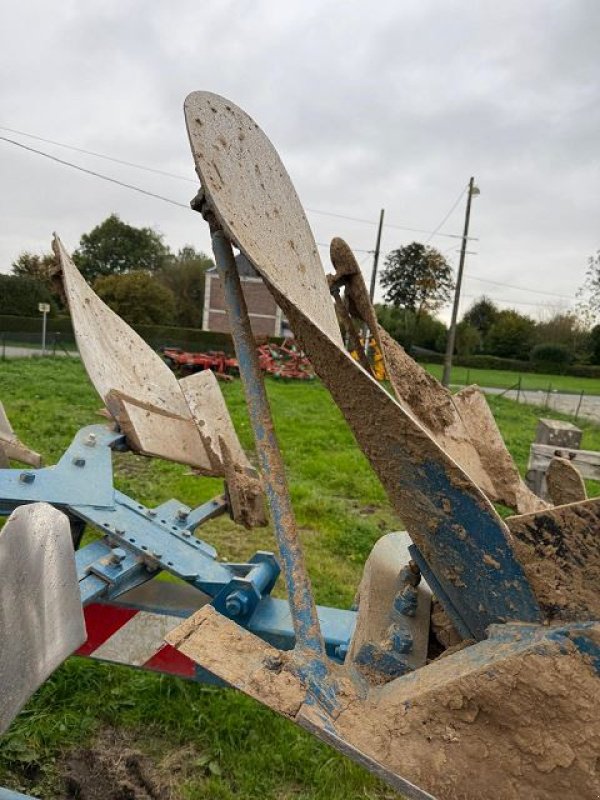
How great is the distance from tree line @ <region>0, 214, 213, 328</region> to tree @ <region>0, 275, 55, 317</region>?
3.76 ft

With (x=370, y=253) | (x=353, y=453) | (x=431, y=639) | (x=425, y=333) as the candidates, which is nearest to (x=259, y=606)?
(x=431, y=639)

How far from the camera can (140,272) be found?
134 ft

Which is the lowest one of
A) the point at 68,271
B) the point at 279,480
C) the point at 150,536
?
the point at 150,536

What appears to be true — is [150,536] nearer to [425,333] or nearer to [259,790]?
[259,790]

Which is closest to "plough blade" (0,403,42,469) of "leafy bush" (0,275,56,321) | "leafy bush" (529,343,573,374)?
"leafy bush" (0,275,56,321)

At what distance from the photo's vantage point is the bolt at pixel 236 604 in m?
2.08

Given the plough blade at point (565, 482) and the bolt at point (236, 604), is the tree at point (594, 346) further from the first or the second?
the bolt at point (236, 604)

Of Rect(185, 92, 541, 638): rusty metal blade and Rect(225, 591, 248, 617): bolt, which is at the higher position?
Rect(185, 92, 541, 638): rusty metal blade

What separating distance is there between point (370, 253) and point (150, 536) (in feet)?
66.5

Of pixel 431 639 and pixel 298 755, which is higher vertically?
pixel 431 639

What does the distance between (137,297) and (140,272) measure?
4.66 metres

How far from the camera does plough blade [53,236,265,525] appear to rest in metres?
2.28

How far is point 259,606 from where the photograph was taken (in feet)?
7.19

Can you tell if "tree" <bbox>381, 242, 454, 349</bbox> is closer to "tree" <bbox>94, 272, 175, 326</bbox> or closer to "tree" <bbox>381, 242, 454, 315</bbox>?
"tree" <bbox>381, 242, 454, 315</bbox>
